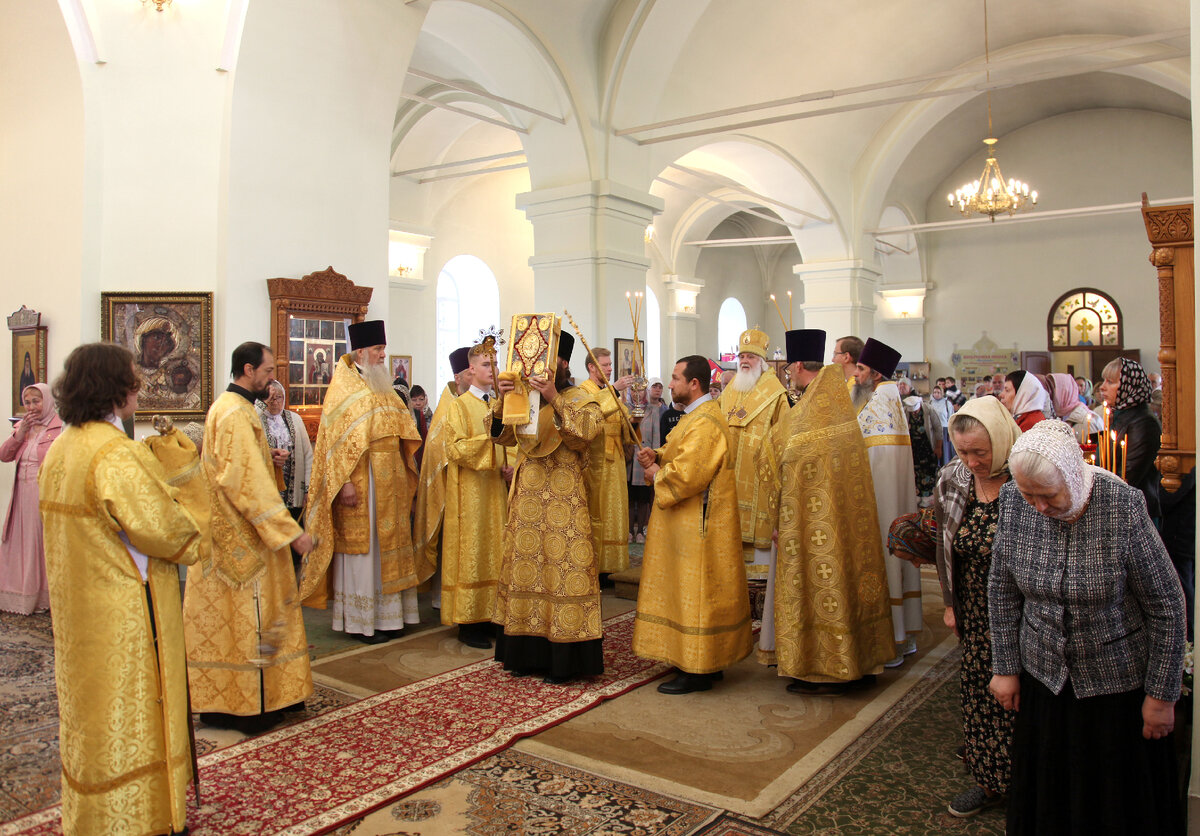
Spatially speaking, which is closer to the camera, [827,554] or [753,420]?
[827,554]

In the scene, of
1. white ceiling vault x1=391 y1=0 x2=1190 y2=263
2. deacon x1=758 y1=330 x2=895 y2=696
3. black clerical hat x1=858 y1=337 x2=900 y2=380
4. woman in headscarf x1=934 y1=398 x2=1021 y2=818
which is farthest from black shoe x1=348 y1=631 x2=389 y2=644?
white ceiling vault x1=391 y1=0 x2=1190 y2=263

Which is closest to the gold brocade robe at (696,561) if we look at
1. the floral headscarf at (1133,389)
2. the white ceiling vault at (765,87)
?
the floral headscarf at (1133,389)

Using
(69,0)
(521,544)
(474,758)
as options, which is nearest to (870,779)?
(474,758)

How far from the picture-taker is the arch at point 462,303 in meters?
16.8

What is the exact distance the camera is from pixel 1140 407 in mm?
4699

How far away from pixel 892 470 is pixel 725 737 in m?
1.83

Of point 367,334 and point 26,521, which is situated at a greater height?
point 367,334

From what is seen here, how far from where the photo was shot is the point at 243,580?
385 cm

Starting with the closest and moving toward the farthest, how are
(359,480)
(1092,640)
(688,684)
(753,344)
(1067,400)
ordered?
(1092,640) < (688,684) < (359,480) < (753,344) < (1067,400)

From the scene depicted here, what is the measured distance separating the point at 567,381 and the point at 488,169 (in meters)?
10.6

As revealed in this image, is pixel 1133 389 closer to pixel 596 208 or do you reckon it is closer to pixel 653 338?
pixel 596 208

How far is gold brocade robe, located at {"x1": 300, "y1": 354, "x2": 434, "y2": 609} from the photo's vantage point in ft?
17.5

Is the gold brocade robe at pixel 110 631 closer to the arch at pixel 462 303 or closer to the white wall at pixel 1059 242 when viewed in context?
the arch at pixel 462 303

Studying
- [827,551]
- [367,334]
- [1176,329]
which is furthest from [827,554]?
[367,334]
